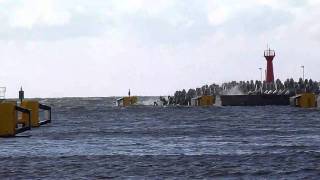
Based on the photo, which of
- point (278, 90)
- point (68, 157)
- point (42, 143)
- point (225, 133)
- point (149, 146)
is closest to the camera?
point (68, 157)

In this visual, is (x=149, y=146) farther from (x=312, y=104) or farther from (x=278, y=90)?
(x=278, y=90)

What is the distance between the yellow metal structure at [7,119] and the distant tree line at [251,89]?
87008 millimetres

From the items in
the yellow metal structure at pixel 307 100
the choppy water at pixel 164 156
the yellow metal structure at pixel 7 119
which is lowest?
the choppy water at pixel 164 156

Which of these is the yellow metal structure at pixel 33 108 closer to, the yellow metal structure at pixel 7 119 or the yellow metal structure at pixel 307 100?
the yellow metal structure at pixel 7 119

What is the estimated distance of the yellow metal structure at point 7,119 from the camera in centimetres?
4000

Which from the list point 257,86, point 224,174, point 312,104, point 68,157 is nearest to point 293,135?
point 68,157

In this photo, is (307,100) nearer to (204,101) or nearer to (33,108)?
(204,101)

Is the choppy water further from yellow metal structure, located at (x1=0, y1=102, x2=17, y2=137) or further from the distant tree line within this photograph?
the distant tree line

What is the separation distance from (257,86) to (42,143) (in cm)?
11885

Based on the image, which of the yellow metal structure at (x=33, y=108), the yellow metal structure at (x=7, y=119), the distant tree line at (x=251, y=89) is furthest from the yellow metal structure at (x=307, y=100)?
the yellow metal structure at (x=7, y=119)

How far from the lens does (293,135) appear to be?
39938mm

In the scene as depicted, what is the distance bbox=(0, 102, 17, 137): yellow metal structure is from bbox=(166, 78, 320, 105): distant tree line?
285 feet

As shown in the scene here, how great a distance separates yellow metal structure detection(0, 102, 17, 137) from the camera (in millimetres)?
40000

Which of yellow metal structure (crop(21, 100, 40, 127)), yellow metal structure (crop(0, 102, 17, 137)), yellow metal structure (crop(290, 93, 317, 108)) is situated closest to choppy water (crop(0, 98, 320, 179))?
yellow metal structure (crop(0, 102, 17, 137))
